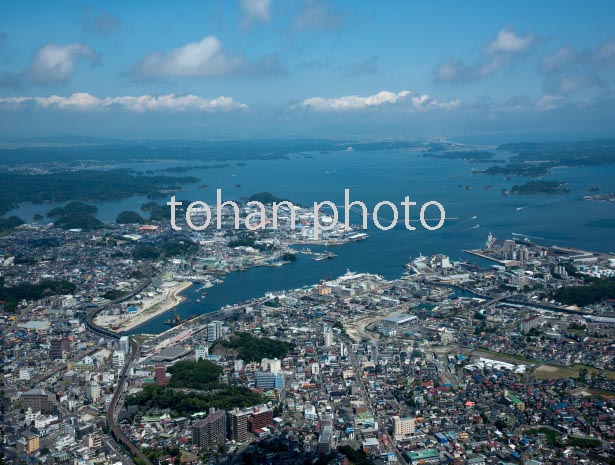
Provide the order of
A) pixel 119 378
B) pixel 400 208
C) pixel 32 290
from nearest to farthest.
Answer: pixel 119 378
pixel 32 290
pixel 400 208

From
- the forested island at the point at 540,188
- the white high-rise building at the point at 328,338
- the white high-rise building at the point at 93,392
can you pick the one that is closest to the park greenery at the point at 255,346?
the white high-rise building at the point at 328,338

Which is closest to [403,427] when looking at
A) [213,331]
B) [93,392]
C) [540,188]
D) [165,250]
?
[93,392]

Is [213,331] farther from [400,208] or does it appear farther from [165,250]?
[400,208]

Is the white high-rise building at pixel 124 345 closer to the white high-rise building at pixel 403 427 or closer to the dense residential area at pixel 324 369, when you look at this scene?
the dense residential area at pixel 324 369

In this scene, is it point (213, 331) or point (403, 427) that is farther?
point (213, 331)

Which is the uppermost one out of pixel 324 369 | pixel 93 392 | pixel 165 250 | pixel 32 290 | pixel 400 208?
pixel 400 208

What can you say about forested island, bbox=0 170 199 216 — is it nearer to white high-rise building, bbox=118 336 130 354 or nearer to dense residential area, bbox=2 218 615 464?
dense residential area, bbox=2 218 615 464

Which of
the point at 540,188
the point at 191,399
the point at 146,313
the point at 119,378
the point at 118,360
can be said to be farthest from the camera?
the point at 540,188

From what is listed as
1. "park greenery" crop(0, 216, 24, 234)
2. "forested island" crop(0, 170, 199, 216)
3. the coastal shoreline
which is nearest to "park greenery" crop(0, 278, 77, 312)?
the coastal shoreline

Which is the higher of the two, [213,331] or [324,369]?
[213,331]
